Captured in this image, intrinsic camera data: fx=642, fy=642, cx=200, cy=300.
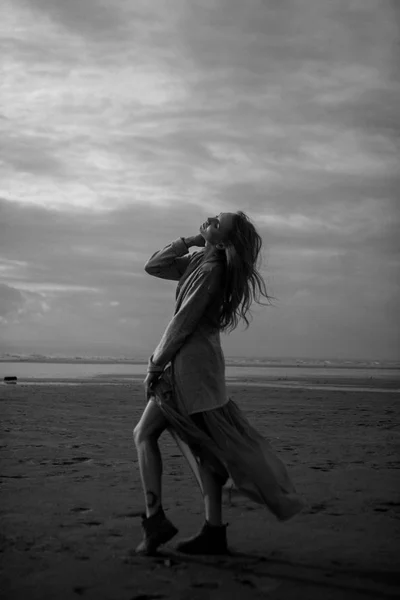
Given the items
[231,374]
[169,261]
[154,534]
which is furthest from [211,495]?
[231,374]

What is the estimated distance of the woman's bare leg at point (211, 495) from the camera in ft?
12.5

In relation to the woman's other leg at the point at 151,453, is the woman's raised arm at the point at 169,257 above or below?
above

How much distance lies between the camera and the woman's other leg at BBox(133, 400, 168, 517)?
12.3ft

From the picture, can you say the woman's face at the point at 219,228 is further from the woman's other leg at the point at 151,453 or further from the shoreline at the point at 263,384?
the shoreline at the point at 263,384

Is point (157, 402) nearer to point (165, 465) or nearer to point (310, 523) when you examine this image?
point (310, 523)

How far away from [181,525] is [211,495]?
71cm

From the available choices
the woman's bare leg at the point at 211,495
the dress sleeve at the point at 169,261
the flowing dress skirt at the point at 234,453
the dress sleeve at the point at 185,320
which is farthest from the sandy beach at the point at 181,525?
the dress sleeve at the point at 169,261

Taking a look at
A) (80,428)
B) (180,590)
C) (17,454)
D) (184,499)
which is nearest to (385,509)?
(184,499)

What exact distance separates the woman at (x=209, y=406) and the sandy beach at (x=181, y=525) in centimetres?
25

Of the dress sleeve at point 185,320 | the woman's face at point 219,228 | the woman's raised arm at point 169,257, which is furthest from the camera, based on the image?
the woman's raised arm at point 169,257

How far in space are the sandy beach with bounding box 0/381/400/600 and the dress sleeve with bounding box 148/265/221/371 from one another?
44.8 inches

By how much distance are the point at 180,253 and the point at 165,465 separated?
10.5ft

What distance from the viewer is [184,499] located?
5172 millimetres

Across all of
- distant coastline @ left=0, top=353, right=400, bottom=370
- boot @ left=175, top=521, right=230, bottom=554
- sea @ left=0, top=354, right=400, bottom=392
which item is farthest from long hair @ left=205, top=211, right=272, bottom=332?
distant coastline @ left=0, top=353, right=400, bottom=370
